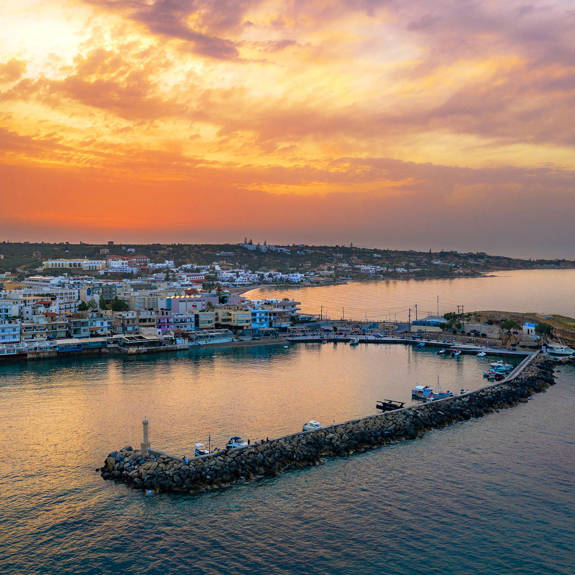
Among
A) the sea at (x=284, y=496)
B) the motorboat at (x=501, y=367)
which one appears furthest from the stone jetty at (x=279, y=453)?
the motorboat at (x=501, y=367)

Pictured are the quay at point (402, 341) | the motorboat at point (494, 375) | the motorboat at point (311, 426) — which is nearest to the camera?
the motorboat at point (311, 426)

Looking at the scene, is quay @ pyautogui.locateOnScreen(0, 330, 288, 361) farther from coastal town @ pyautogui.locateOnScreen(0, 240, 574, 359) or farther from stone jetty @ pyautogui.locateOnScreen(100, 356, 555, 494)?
stone jetty @ pyautogui.locateOnScreen(100, 356, 555, 494)

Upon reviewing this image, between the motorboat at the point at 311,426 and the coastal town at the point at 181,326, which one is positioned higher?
the coastal town at the point at 181,326

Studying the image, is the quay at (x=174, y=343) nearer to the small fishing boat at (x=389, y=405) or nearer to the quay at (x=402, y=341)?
the quay at (x=402, y=341)

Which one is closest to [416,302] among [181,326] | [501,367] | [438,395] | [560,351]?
[560,351]

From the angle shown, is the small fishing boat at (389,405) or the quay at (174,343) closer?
the small fishing boat at (389,405)

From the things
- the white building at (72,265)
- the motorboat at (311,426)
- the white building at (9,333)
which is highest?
the white building at (72,265)

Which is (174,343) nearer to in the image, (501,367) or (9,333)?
(9,333)
